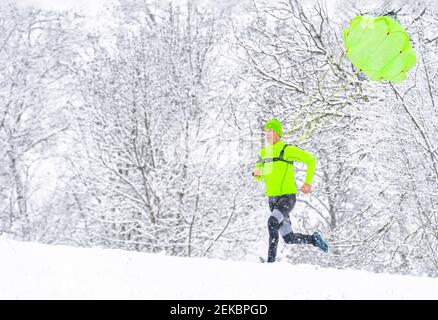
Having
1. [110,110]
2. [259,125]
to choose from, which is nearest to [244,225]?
[259,125]

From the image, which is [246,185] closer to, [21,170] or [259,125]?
[259,125]

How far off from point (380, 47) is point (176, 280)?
425 cm

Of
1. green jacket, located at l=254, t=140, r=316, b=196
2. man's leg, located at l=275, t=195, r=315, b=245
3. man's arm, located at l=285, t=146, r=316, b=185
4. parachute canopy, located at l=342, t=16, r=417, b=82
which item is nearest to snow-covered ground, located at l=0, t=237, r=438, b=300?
man's leg, located at l=275, t=195, r=315, b=245

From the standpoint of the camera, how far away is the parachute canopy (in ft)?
24.4

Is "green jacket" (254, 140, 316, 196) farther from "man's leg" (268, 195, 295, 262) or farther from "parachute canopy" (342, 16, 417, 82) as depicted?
"parachute canopy" (342, 16, 417, 82)

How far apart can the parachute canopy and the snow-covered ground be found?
3.02 metres

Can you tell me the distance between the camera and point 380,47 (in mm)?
7520

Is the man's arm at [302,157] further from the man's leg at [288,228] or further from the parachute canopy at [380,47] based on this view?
the parachute canopy at [380,47]

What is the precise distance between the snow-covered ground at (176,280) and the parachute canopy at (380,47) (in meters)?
3.02

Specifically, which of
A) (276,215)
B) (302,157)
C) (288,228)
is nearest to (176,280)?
(276,215)

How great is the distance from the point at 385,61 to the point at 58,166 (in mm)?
13923

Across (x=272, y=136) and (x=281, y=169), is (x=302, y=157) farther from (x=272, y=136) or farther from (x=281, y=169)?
(x=272, y=136)

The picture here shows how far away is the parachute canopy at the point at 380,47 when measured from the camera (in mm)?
7438

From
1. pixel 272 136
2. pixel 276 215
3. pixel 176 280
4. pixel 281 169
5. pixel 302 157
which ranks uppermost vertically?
pixel 272 136
